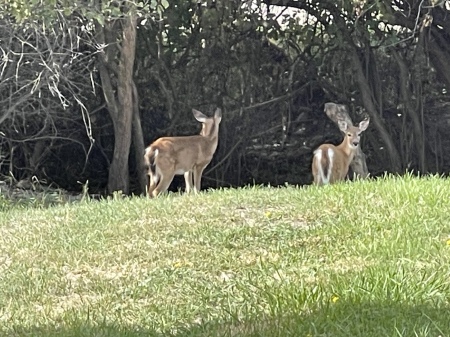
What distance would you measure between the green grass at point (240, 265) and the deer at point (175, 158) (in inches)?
130

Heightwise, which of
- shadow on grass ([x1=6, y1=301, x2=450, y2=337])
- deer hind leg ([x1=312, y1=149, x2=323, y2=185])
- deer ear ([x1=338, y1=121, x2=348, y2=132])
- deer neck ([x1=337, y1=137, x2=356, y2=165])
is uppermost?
deer ear ([x1=338, y1=121, x2=348, y2=132])

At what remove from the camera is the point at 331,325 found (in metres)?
4.64

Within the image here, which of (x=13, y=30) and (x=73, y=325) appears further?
(x=13, y=30)

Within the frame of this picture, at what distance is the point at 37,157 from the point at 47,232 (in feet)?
25.7

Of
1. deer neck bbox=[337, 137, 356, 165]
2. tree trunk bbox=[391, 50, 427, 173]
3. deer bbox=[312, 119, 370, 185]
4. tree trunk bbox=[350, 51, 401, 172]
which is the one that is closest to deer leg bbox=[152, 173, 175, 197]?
deer bbox=[312, 119, 370, 185]

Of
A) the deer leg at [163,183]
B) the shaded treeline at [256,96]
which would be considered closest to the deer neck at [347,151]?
the deer leg at [163,183]

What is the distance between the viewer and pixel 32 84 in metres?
12.7

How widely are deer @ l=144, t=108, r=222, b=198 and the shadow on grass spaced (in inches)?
286

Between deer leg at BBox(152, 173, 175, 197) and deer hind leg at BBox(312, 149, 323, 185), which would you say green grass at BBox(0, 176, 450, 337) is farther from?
deer leg at BBox(152, 173, 175, 197)

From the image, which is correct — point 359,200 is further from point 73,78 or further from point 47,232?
point 73,78

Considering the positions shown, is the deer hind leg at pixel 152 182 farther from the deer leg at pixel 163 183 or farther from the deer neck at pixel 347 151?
the deer neck at pixel 347 151

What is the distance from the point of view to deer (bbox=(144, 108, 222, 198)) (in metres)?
12.6

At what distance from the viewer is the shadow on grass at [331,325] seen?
455 cm

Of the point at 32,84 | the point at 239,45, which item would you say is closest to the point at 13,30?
the point at 32,84
